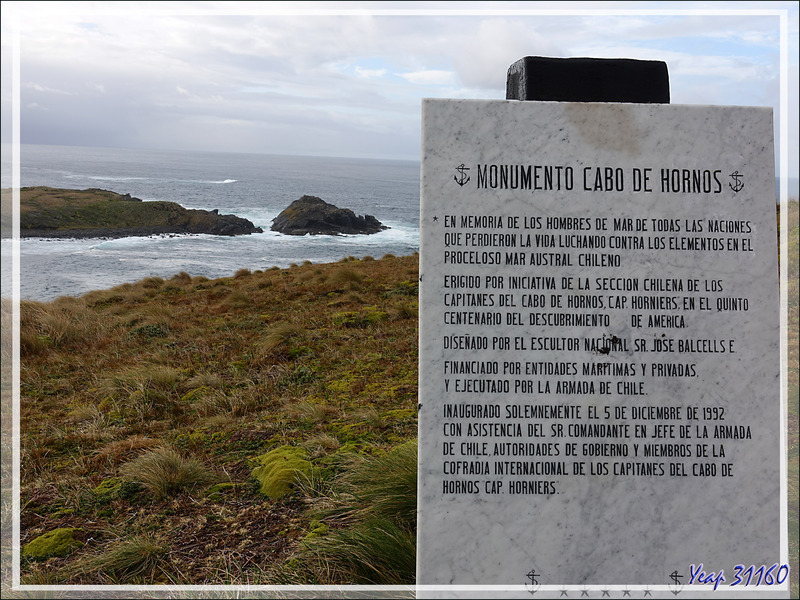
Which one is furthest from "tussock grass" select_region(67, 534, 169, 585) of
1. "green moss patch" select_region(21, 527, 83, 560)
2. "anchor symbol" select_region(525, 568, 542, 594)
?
"anchor symbol" select_region(525, 568, 542, 594)

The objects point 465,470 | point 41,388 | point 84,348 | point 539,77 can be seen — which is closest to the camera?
point 465,470

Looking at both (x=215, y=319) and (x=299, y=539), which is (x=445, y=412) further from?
(x=215, y=319)

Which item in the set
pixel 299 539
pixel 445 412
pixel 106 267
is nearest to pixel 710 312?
pixel 445 412

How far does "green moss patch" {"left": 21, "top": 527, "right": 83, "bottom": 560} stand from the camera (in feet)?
12.9

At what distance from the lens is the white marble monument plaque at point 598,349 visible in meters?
2.71

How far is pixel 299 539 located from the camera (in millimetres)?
3816

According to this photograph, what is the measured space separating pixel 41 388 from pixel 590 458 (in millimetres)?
7566

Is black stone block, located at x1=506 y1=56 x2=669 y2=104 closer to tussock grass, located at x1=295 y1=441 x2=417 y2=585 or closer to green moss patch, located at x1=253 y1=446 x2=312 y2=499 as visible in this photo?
tussock grass, located at x1=295 y1=441 x2=417 y2=585

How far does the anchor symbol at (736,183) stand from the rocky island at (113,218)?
29617mm

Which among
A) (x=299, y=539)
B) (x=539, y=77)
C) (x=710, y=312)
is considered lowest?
(x=299, y=539)

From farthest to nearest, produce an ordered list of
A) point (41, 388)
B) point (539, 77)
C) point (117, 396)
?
point (41, 388) < point (117, 396) < point (539, 77)

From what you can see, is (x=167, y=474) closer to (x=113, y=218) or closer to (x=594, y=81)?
(x=594, y=81)

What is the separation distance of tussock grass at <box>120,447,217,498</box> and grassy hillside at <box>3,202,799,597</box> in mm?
12

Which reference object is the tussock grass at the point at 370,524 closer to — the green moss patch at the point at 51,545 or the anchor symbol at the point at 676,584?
the anchor symbol at the point at 676,584
